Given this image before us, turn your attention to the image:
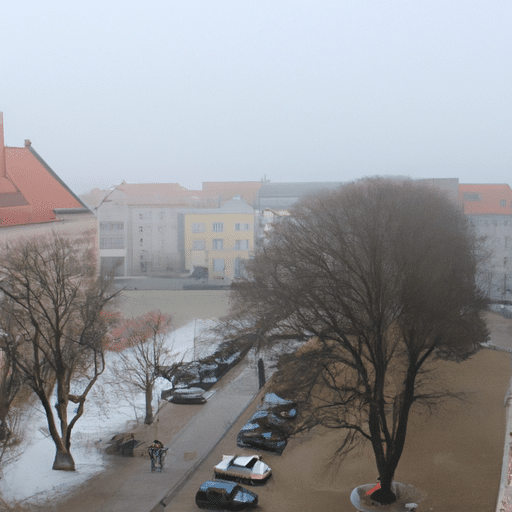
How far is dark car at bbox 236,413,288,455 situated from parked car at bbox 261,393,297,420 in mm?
168

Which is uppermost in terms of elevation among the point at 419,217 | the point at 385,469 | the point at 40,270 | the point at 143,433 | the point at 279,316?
the point at 419,217

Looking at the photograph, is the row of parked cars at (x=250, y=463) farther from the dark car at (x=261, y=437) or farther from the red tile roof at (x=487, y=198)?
the red tile roof at (x=487, y=198)

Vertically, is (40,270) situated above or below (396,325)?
above

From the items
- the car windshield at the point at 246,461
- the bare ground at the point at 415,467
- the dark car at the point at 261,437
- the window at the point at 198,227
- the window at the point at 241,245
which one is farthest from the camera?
the window at the point at 198,227

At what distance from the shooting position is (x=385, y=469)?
4027 mm

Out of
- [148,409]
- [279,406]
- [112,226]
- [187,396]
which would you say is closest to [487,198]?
[112,226]

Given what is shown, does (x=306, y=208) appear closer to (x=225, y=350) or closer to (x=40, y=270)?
(x=225, y=350)

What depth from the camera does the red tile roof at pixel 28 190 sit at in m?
5.80

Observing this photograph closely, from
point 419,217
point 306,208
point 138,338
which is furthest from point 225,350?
point 419,217

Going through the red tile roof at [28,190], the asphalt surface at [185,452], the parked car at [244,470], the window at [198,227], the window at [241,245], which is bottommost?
the asphalt surface at [185,452]

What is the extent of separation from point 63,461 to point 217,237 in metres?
5.53

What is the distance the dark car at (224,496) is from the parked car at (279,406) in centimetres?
130

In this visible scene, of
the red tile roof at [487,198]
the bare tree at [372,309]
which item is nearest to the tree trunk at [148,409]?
the bare tree at [372,309]

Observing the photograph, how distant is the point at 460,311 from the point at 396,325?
0.95 meters
